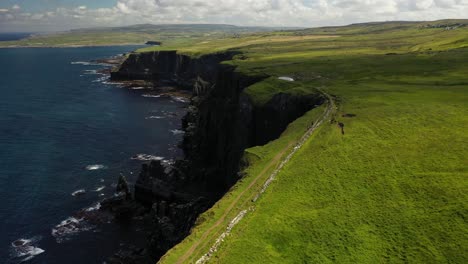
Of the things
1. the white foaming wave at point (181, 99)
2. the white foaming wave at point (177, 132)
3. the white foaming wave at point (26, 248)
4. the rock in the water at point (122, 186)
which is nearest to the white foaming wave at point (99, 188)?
the rock in the water at point (122, 186)

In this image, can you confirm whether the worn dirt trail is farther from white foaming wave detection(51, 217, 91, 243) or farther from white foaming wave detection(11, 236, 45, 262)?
white foaming wave detection(11, 236, 45, 262)

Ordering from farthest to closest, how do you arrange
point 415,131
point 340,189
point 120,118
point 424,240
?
Answer: point 120,118 → point 415,131 → point 340,189 → point 424,240

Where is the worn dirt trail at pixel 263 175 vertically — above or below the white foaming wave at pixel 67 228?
above

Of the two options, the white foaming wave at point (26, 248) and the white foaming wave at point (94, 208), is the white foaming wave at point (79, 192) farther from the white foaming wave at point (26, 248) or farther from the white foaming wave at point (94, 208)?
the white foaming wave at point (26, 248)

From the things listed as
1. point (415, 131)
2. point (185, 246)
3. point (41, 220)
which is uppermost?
point (415, 131)

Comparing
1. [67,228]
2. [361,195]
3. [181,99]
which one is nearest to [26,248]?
[67,228]

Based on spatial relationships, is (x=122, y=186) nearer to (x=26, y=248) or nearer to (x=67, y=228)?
(x=67, y=228)

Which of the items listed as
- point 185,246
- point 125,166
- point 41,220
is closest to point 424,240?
point 185,246

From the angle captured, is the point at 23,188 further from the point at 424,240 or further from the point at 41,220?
the point at 424,240
